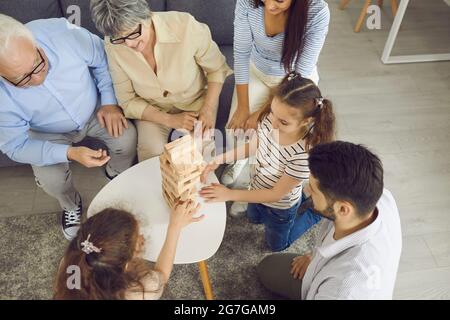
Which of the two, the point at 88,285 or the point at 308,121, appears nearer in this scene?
the point at 88,285

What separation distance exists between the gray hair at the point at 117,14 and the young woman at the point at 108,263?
0.65 metres

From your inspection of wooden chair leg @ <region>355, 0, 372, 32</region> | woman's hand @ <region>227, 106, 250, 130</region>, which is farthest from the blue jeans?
wooden chair leg @ <region>355, 0, 372, 32</region>

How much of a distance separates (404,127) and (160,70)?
1560mm

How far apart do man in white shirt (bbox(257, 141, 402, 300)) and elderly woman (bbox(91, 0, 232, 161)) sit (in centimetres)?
78

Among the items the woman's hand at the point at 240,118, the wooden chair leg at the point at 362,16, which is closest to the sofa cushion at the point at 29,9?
the woman's hand at the point at 240,118

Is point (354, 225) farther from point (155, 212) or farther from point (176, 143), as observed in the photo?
point (155, 212)

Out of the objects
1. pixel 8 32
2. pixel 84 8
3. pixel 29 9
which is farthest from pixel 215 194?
pixel 29 9

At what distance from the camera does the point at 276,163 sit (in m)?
1.55

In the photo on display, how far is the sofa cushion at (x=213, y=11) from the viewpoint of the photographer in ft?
6.54

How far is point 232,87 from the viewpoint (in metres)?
2.04

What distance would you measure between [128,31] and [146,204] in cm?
64

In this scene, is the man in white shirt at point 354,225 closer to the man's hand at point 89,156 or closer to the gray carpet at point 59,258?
the gray carpet at point 59,258

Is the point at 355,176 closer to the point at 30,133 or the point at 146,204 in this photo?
the point at 146,204
